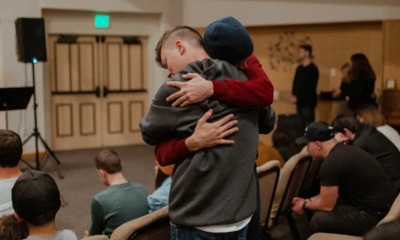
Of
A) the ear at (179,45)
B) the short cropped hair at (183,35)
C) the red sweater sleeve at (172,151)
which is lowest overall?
the red sweater sleeve at (172,151)

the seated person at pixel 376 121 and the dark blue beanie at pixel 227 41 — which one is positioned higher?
the dark blue beanie at pixel 227 41

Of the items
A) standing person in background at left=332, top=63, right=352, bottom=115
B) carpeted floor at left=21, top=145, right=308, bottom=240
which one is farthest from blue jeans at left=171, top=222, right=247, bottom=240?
standing person in background at left=332, top=63, right=352, bottom=115

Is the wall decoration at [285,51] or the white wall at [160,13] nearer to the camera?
the white wall at [160,13]

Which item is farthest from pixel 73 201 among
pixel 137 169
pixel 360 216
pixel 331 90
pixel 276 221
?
pixel 331 90

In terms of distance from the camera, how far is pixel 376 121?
363 cm

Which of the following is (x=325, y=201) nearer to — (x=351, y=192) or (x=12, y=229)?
(x=351, y=192)

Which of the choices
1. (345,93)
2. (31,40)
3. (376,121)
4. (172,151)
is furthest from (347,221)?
(31,40)

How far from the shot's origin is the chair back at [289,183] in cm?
304

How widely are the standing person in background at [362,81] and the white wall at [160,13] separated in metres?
0.58

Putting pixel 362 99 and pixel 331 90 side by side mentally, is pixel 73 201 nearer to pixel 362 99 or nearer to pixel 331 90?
pixel 362 99

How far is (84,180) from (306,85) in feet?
10.0

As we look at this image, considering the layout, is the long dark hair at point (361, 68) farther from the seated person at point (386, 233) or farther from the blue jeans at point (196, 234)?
the seated person at point (386, 233)

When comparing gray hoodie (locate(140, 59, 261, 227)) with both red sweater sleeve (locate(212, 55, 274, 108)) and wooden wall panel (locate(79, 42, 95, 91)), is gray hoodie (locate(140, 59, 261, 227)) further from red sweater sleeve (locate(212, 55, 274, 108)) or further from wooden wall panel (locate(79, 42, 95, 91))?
wooden wall panel (locate(79, 42, 95, 91))

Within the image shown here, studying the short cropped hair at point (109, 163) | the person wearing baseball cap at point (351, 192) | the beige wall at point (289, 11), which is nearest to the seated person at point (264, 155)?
the person wearing baseball cap at point (351, 192)
